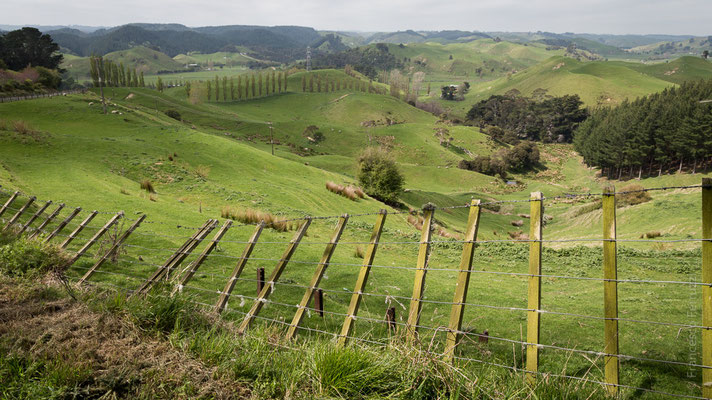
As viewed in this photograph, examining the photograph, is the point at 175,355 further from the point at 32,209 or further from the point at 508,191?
the point at 508,191

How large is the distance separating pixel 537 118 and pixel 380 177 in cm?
12986

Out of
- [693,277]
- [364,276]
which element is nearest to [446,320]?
[364,276]

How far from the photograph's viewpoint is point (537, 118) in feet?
504

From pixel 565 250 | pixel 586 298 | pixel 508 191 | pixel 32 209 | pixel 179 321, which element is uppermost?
pixel 179 321

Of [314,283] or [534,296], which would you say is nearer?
[534,296]

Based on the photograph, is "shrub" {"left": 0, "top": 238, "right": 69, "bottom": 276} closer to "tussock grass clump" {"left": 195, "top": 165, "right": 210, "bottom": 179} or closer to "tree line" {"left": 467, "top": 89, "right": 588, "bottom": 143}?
"tussock grass clump" {"left": 195, "top": 165, "right": 210, "bottom": 179}

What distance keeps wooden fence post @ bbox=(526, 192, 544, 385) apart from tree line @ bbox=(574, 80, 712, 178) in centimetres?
9200

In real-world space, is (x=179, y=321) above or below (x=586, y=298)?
above

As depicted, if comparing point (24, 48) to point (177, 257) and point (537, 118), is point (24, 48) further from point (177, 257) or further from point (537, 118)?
point (537, 118)

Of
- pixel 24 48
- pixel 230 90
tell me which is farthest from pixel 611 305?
pixel 230 90

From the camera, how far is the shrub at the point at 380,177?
47.4 metres

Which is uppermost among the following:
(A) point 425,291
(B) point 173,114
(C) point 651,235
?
(B) point 173,114

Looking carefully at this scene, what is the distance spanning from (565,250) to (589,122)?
385 ft

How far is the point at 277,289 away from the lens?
12.2 meters
